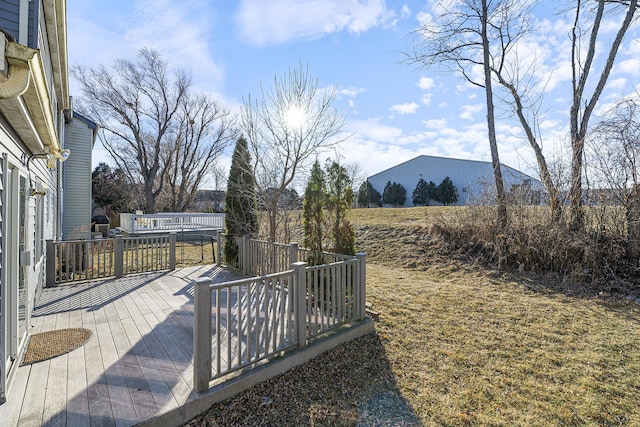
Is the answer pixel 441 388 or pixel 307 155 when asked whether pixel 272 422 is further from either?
pixel 307 155

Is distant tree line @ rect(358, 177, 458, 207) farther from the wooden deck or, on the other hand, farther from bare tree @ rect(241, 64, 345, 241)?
the wooden deck

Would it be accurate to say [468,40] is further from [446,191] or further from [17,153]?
[446,191]

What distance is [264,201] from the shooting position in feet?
20.1

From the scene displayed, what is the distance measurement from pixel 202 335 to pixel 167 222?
1444 cm

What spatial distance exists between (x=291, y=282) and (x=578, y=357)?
343 cm

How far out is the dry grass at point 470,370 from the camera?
2.46 metres

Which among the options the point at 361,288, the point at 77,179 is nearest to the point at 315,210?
the point at 361,288

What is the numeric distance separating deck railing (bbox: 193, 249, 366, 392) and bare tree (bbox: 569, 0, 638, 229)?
604cm

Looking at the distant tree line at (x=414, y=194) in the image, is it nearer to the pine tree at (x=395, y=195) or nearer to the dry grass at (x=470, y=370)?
the pine tree at (x=395, y=195)

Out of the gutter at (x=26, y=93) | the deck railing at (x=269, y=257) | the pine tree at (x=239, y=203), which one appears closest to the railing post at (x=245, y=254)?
the deck railing at (x=269, y=257)

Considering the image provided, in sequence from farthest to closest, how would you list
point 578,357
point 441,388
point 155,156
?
point 155,156
point 578,357
point 441,388

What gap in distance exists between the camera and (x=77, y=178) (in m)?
10.0

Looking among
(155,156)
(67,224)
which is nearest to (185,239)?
(67,224)

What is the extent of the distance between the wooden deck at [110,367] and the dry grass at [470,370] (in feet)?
1.75
